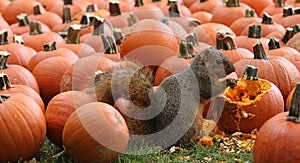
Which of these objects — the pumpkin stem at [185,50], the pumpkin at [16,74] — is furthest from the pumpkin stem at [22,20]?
the pumpkin stem at [185,50]

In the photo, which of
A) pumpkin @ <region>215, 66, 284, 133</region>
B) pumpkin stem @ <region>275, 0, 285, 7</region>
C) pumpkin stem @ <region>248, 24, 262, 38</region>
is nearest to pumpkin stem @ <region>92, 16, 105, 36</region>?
pumpkin stem @ <region>248, 24, 262, 38</region>

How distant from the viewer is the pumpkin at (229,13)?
630 centimetres

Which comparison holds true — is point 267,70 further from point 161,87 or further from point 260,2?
point 260,2

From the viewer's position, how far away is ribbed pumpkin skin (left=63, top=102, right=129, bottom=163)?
3.12m

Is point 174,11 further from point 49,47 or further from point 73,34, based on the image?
point 49,47

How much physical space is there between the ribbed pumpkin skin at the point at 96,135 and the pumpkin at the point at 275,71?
1.24 m

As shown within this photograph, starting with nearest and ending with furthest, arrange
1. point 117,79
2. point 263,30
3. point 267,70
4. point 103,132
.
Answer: point 103,132 < point 117,79 < point 267,70 < point 263,30

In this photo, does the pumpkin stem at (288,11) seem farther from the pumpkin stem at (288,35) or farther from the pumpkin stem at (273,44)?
the pumpkin stem at (273,44)

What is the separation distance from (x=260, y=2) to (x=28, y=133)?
177 inches

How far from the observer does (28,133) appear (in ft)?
10.7

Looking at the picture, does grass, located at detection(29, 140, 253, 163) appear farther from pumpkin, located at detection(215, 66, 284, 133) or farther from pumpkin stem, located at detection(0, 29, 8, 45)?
pumpkin stem, located at detection(0, 29, 8, 45)

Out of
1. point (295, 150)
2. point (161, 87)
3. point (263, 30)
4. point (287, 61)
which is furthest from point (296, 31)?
point (295, 150)

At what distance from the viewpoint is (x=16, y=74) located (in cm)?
417

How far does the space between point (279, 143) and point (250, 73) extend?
0.90m
